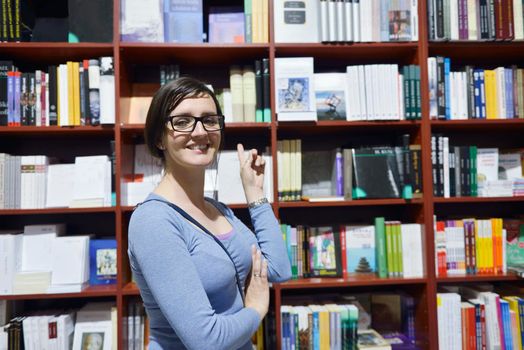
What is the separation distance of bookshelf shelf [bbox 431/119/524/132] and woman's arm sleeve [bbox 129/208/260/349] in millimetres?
1584

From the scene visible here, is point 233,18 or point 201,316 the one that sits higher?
point 233,18

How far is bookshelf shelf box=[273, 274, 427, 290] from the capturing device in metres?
1.83

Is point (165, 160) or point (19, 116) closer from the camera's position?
point (165, 160)

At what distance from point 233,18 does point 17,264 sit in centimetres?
167

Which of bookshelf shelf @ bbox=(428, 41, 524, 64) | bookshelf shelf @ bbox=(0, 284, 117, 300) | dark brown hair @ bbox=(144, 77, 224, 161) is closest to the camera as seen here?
dark brown hair @ bbox=(144, 77, 224, 161)

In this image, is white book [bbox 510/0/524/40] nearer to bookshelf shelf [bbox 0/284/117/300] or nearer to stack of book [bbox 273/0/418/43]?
stack of book [bbox 273/0/418/43]

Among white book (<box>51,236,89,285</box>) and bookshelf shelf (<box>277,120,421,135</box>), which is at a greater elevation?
bookshelf shelf (<box>277,120,421,135</box>)

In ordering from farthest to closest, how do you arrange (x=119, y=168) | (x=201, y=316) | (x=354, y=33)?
(x=354, y=33)
(x=119, y=168)
(x=201, y=316)

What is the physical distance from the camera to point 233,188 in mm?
1909

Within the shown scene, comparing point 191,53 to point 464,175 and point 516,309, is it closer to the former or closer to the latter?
point 464,175

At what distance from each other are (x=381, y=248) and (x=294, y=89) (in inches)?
37.5

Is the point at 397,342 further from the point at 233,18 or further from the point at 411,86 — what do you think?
the point at 233,18

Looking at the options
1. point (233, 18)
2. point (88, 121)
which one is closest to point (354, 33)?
point (233, 18)

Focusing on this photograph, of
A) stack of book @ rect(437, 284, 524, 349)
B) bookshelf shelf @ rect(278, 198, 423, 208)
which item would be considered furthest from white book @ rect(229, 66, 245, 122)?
stack of book @ rect(437, 284, 524, 349)
